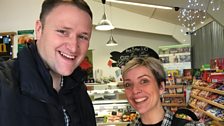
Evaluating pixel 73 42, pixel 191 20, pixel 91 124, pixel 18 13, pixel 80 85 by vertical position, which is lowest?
pixel 91 124

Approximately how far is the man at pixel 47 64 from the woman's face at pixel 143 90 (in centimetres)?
51

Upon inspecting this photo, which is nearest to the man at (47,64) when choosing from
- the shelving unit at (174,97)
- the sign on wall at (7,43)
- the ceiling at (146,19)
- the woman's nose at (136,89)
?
the woman's nose at (136,89)

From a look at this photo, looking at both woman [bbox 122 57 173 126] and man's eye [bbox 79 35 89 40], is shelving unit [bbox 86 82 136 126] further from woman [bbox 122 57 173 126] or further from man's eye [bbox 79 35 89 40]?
man's eye [bbox 79 35 89 40]

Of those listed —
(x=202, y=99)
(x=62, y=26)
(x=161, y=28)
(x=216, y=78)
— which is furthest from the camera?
Result: (x=161, y=28)

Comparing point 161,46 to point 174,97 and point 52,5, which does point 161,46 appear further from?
point 52,5

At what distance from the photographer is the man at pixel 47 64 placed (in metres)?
1.17

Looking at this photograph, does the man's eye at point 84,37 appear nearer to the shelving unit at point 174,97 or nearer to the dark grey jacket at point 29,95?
the dark grey jacket at point 29,95

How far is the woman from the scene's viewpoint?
1.71m

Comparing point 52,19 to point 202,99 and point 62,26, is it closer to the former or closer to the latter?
point 62,26

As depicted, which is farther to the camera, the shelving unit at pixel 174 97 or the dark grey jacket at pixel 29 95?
the shelving unit at pixel 174 97

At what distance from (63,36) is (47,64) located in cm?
16

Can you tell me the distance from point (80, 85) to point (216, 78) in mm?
3252

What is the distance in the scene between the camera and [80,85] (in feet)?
5.18

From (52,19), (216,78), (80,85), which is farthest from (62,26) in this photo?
(216,78)
